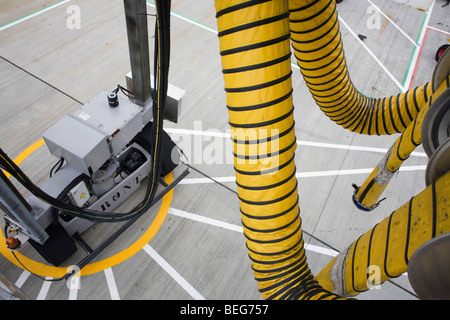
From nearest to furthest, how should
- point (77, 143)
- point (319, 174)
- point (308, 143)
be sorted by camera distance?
point (77, 143) → point (319, 174) → point (308, 143)

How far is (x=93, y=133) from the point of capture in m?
2.76

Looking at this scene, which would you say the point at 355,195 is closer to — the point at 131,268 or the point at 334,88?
the point at 334,88

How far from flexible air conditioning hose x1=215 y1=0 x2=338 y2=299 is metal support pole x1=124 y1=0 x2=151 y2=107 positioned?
135cm

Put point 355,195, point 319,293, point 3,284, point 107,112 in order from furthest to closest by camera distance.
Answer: point 355,195 → point 107,112 → point 3,284 → point 319,293

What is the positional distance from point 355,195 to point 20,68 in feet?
20.3

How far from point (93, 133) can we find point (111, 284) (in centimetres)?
179

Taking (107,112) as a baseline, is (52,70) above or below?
below

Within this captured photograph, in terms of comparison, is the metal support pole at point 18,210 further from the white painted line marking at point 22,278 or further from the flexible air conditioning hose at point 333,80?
the flexible air conditioning hose at point 333,80

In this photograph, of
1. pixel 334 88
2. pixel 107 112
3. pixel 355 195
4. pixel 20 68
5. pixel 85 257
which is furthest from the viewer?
pixel 20 68

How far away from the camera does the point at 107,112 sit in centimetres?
299

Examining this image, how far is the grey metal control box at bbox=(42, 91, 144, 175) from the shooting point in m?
2.69

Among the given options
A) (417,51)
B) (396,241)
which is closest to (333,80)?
(396,241)

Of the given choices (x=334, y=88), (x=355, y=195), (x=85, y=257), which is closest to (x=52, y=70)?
(x=85, y=257)

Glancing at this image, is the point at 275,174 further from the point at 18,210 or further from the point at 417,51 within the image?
the point at 417,51
